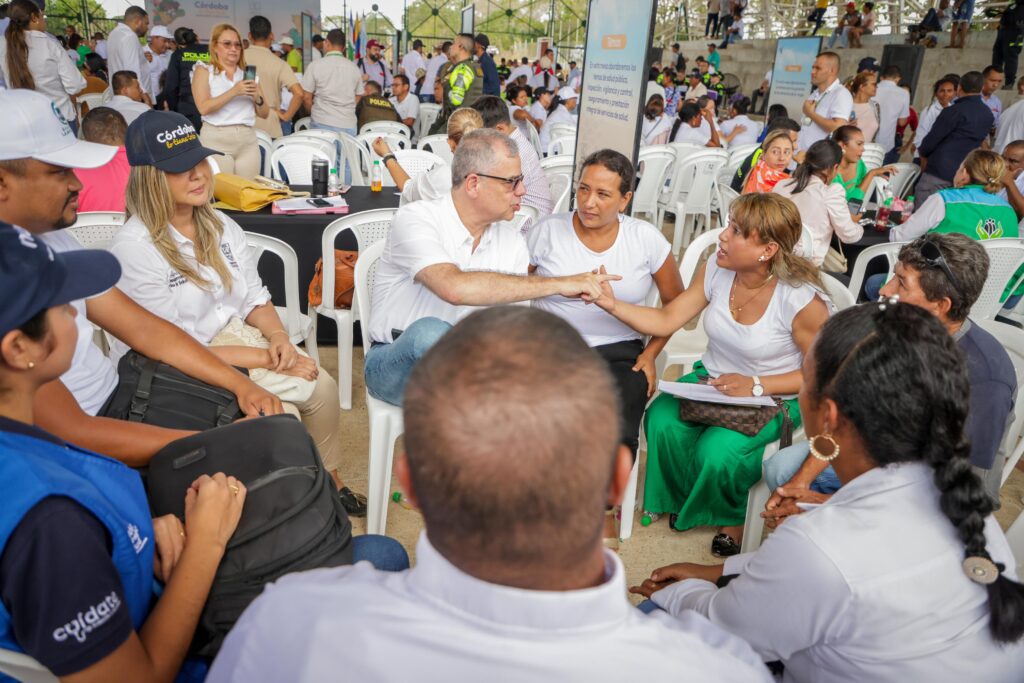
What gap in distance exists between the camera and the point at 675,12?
848 inches

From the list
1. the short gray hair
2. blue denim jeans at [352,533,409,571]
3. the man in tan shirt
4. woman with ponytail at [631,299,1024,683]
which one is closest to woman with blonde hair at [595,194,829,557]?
the short gray hair

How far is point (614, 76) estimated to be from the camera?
376 centimetres

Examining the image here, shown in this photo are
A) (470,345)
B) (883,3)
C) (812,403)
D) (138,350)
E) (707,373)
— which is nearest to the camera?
(470,345)

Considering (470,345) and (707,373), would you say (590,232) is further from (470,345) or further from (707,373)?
(470,345)

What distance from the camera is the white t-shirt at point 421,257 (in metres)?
2.42

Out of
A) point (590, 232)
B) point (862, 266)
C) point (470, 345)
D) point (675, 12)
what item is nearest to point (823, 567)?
point (470, 345)

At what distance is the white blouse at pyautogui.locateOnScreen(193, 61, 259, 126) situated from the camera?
505 centimetres

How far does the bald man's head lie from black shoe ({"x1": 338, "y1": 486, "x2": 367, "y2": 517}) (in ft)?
6.63

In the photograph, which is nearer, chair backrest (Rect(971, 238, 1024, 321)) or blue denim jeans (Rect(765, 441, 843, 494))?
blue denim jeans (Rect(765, 441, 843, 494))

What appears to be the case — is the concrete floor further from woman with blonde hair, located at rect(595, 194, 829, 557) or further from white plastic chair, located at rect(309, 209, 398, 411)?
white plastic chair, located at rect(309, 209, 398, 411)

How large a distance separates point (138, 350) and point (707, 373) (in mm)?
2097

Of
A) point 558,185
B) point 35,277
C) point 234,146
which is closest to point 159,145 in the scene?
point 35,277

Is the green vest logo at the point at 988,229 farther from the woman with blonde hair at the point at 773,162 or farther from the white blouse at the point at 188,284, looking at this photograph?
the white blouse at the point at 188,284

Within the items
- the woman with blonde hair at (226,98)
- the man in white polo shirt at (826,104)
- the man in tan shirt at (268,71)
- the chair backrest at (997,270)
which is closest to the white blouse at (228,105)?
the woman with blonde hair at (226,98)
